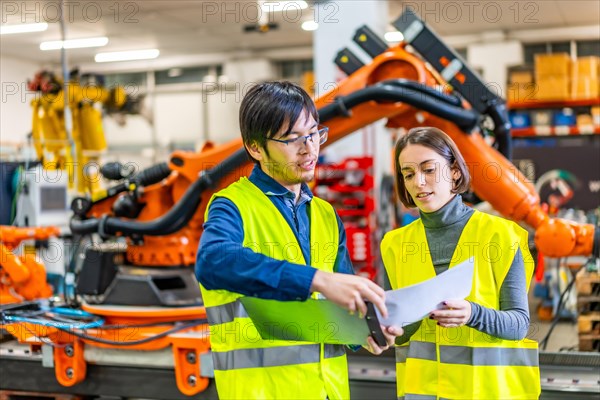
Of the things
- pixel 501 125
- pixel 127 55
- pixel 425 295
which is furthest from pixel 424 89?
pixel 127 55

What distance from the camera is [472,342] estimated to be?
1.96 m

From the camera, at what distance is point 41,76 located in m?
5.04

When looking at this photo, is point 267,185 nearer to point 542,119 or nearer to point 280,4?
point 280,4

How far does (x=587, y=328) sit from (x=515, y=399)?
1.98m

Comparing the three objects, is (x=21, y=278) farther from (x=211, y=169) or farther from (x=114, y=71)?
(x=114, y=71)

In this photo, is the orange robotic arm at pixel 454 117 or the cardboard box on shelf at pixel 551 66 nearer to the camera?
the orange robotic arm at pixel 454 117

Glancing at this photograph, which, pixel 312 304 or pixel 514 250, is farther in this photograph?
pixel 514 250

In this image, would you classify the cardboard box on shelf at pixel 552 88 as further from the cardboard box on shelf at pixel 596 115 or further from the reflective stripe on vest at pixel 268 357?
the reflective stripe on vest at pixel 268 357

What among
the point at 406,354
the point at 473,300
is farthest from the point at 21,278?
the point at 473,300

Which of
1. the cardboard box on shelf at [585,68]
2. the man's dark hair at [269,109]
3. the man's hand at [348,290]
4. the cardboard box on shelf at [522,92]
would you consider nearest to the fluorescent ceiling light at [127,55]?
the cardboard box on shelf at [522,92]

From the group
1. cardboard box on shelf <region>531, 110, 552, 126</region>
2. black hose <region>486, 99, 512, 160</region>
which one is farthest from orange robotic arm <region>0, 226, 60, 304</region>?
cardboard box on shelf <region>531, 110, 552, 126</region>

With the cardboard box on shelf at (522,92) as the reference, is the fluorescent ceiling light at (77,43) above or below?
above

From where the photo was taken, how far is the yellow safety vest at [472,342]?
191cm

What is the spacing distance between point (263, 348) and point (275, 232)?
28cm
